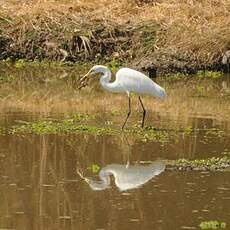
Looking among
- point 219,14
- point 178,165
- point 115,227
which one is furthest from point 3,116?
point 219,14

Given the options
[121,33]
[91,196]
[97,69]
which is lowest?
[91,196]

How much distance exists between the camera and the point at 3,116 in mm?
14945

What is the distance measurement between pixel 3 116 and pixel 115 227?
269 inches

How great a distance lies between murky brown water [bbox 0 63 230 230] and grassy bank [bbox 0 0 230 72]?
598cm

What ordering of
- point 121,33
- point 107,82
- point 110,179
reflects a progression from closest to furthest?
point 110,179
point 107,82
point 121,33

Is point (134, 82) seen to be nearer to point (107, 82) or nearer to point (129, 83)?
point (129, 83)

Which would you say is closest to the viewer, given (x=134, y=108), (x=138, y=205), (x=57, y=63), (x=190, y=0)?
(x=138, y=205)

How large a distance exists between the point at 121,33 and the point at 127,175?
12.9m

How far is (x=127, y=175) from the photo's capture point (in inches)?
422

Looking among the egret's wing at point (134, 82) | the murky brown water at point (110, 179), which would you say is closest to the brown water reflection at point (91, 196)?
the murky brown water at point (110, 179)

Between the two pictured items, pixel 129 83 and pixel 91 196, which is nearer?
pixel 91 196

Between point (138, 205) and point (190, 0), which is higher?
point (190, 0)

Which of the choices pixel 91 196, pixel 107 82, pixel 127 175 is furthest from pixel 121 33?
pixel 91 196

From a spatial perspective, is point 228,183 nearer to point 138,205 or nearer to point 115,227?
point 138,205
